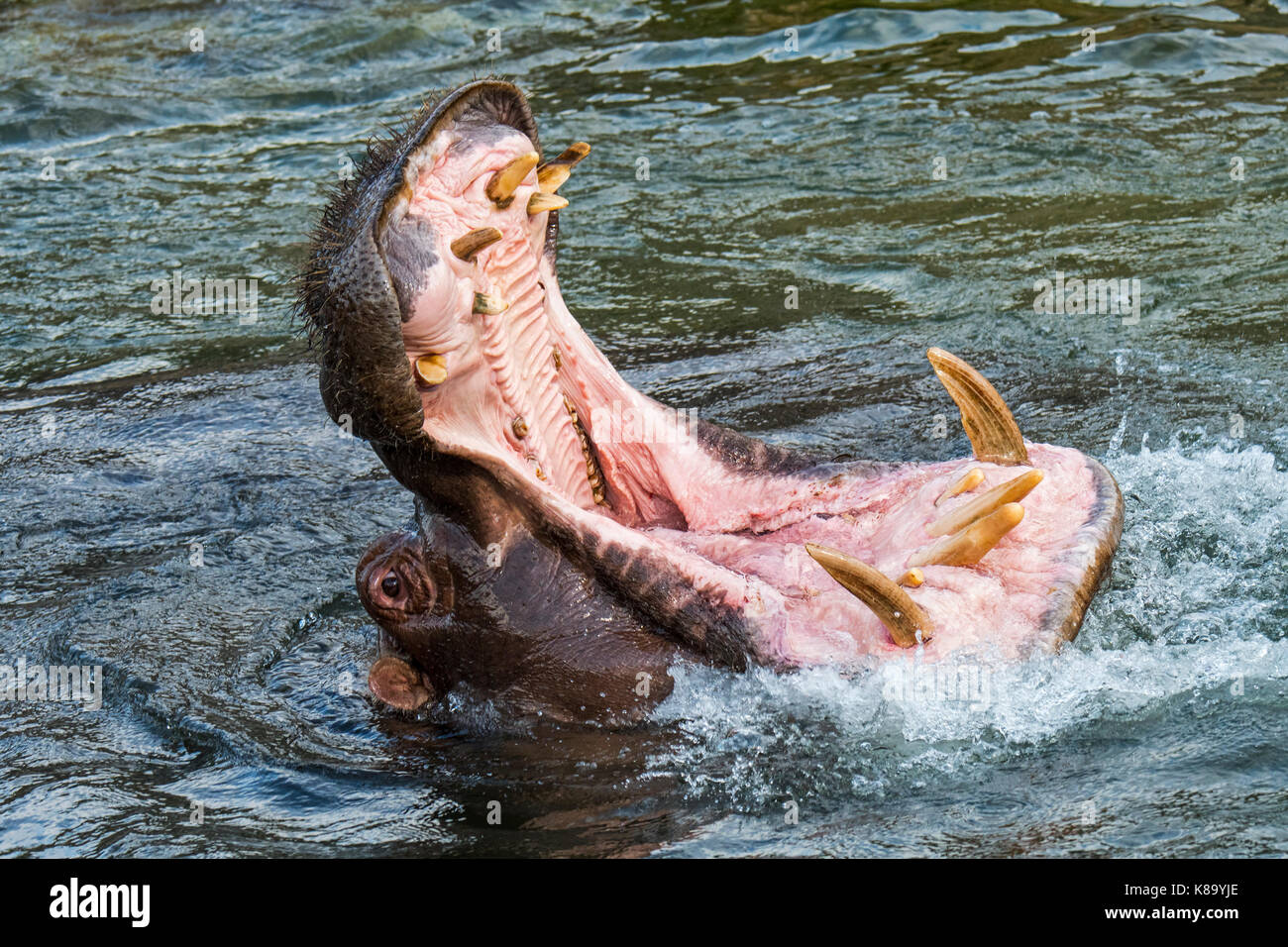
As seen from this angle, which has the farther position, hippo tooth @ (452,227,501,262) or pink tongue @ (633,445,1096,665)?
pink tongue @ (633,445,1096,665)

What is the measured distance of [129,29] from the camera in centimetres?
1466

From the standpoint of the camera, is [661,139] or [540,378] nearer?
[540,378]

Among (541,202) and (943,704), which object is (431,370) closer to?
(541,202)

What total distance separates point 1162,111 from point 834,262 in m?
3.23

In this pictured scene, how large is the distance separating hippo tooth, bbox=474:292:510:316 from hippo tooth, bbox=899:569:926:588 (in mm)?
1201

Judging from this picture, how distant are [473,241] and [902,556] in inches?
54.6

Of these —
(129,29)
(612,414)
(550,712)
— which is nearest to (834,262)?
(612,414)

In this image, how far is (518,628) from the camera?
13.4 feet

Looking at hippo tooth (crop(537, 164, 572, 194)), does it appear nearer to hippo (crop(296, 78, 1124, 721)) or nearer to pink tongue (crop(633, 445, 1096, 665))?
hippo (crop(296, 78, 1124, 721))

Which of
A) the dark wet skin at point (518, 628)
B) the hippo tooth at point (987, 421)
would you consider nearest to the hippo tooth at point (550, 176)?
the dark wet skin at point (518, 628)

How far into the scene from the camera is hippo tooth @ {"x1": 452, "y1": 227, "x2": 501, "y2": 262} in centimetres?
374

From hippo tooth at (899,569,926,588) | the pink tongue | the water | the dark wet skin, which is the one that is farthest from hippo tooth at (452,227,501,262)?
hippo tooth at (899,569,926,588)
